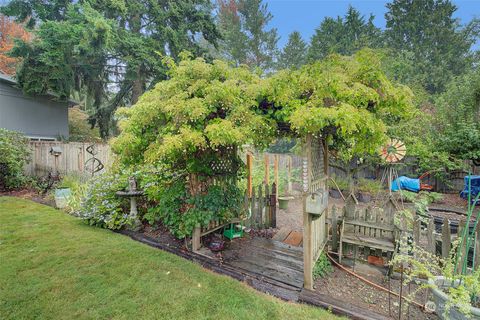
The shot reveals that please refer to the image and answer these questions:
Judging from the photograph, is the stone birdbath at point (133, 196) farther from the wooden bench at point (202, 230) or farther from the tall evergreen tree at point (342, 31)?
the tall evergreen tree at point (342, 31)

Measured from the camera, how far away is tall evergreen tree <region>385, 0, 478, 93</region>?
17.2 metres

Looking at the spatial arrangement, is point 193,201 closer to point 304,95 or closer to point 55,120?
point 304,95

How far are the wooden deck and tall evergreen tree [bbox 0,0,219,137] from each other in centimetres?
824

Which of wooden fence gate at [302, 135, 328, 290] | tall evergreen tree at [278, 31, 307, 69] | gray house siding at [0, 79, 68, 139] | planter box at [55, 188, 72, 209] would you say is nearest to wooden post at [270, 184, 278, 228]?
wooden fence gate at [302, 135, 328, 290]

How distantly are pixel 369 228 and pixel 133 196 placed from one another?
13.2 feet

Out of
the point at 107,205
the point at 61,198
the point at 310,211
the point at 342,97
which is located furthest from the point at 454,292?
the point at 61,198

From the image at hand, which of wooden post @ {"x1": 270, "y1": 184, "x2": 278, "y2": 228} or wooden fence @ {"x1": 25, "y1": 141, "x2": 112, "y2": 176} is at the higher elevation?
wooden fence @ {"x1": 25, "y1": 141, "x2": 112, "y2": 176}

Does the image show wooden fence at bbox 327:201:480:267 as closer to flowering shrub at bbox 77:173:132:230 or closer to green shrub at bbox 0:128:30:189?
flowering shrub at bbox 77:173:132:230

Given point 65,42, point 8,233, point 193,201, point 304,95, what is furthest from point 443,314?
point 65,42

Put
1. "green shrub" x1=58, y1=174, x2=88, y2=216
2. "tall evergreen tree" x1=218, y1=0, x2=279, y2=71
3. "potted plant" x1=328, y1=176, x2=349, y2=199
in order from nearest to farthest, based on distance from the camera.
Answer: "green shrub" x1=58, y1=174, x2=88, y2=216 → "potted plant" x1=328, y1=176, x2=349, y2=199 → "tall evergreen tree" x1=218, y1=0, x2=279, y2=71

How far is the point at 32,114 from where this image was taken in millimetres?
11266

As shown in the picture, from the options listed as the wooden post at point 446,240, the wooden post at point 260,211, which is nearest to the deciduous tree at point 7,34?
the wooden post at point 260,211

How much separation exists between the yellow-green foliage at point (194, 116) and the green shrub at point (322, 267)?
1863mm

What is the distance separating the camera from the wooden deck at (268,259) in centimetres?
328
